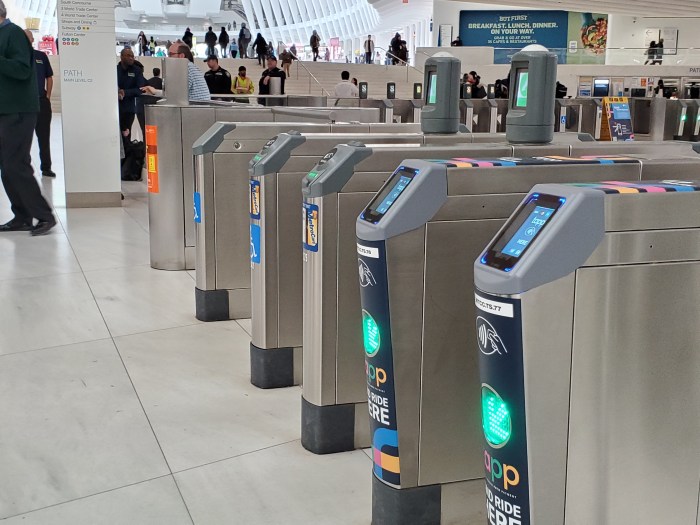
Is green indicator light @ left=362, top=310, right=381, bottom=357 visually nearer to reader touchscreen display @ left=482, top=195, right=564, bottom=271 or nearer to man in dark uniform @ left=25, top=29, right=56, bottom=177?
reader touchscreen display @ left=482, top=195, right=564, bottom=271

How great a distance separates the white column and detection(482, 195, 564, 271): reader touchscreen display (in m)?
6.40

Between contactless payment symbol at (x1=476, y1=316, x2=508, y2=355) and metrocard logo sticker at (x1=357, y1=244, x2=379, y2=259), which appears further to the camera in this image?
metrocard logo sticker at (x1=357, y1=244, x2=379, y2=259)

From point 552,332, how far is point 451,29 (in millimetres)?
30470

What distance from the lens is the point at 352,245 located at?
2506 mm

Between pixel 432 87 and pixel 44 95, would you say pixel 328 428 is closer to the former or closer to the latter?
pixel 432 87

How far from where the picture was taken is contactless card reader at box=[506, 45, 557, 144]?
2.76 metres

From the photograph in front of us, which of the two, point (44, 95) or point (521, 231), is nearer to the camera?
point (521, 231)

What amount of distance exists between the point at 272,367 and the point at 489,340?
1.81m

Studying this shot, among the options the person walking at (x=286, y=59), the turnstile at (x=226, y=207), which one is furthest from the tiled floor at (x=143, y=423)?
the person walking at (x=286, y=59)

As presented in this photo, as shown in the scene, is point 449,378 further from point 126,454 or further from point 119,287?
point 119,287

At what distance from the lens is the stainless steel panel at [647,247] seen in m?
1.44

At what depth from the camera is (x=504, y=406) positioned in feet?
4.80

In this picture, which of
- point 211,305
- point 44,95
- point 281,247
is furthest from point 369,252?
point 44,95

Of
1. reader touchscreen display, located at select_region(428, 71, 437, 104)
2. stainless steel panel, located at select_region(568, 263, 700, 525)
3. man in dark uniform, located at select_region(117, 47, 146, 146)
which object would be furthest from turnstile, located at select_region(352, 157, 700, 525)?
man in dark uniform, located at select_region(117, 47, 146, 146)
